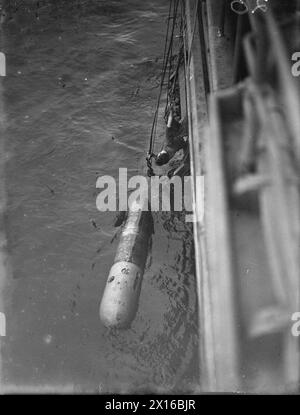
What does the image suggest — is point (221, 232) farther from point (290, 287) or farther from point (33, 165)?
point (33, 165)

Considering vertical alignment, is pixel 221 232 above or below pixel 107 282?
above

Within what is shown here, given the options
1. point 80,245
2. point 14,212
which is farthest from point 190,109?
point 14,212

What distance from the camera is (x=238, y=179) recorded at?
16.5 feet

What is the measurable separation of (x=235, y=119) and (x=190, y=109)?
17.9 ft
